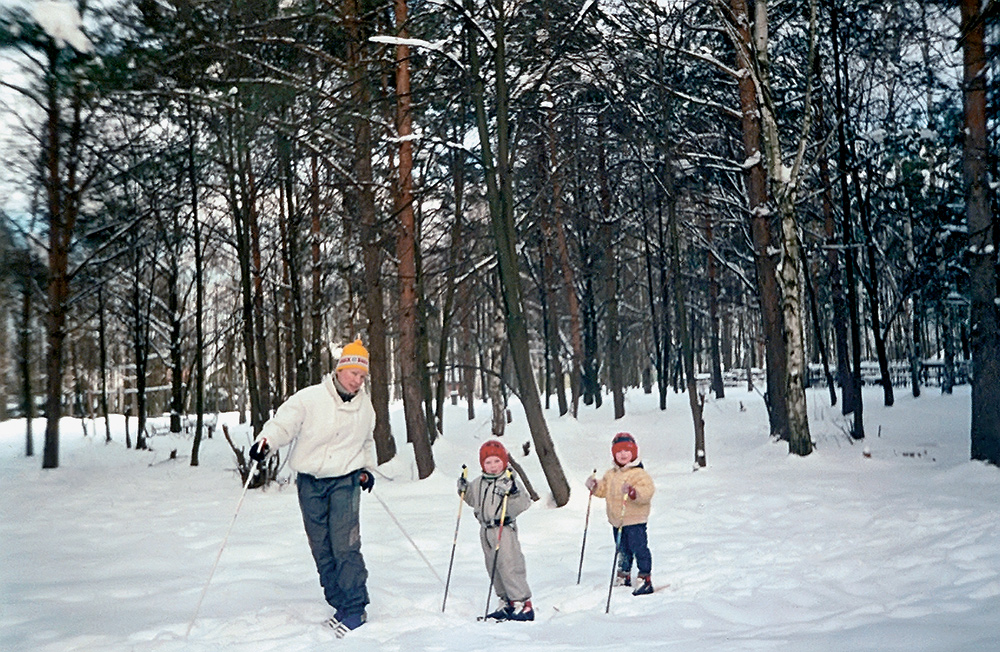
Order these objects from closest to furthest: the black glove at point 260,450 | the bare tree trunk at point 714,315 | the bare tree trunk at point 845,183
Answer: the black glove at point 260,450 → the bare tree trunk at point 845,183 → the bare tree trunk at point 714,315

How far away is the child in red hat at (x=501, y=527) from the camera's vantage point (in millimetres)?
5602

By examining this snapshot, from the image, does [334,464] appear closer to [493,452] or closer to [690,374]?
[493,452]

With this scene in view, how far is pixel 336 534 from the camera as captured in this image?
5496 mm

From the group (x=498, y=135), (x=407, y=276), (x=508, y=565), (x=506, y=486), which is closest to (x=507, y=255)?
(x=498, y=135)

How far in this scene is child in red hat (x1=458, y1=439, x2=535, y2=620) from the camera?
18.4 ft

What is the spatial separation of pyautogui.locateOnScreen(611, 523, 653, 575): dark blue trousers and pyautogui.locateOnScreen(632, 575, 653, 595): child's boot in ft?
0.11

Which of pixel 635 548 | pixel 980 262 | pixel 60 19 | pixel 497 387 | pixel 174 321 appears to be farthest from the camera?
pixel 174 321

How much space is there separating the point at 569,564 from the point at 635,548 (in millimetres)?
1324

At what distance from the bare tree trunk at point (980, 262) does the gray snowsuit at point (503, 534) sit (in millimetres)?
7970

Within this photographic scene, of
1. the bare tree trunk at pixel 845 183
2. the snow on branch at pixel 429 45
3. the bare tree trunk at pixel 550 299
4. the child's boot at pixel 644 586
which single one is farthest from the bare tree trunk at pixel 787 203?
the bare tree trunk at pixel 550 299

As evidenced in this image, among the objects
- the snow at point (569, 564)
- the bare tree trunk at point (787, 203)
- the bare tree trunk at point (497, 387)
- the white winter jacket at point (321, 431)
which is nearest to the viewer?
the snow at point (569, 564)

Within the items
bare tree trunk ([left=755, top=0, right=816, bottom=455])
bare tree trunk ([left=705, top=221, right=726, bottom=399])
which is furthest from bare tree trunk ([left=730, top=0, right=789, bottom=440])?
bare tree trunk ([left=705, top=221, right=726, bottom=399])

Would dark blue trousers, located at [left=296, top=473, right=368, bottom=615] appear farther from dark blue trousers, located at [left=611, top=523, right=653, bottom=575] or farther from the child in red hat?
dark blue trousers, located at [left=611, top=523, right=653, bottom=575]

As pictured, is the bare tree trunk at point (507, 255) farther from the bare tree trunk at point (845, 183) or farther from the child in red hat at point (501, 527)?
the bare tree trunk at point (845, 183)
